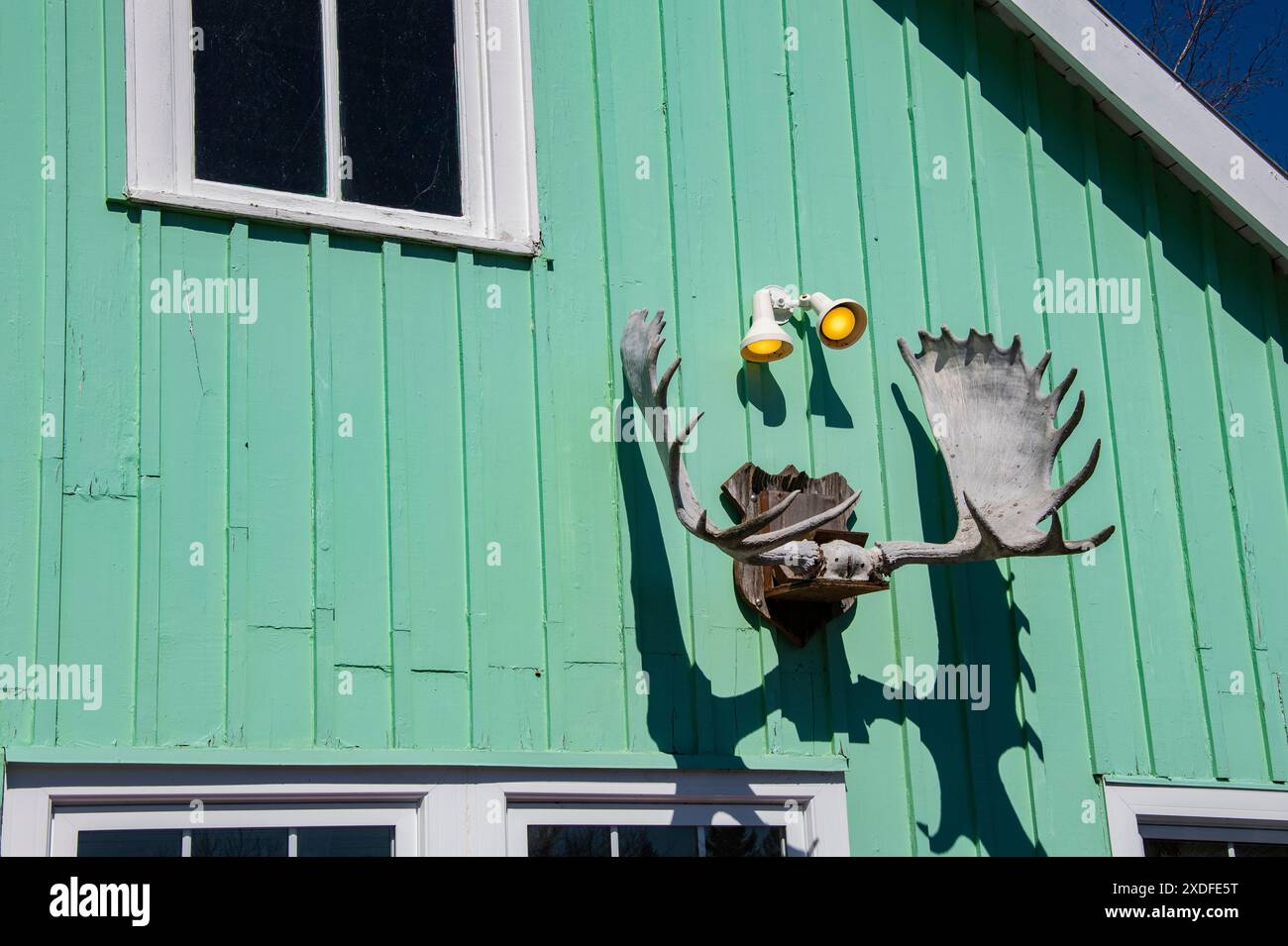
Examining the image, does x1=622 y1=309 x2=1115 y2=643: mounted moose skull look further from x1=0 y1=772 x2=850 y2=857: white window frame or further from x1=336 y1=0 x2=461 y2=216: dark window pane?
x1=336 y1=0 x2=461 y2=216: dark window pane

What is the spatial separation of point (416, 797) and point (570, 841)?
528 mm

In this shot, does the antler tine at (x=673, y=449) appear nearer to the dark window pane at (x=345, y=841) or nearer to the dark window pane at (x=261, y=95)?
the dark window pane at (x=261, y=95)

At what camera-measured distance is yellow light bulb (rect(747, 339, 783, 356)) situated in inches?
243

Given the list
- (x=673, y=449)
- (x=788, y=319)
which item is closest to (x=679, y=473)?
(x=673, y=449)

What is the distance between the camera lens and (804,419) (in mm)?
6340

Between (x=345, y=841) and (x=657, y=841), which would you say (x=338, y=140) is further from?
(x=657, y=841)

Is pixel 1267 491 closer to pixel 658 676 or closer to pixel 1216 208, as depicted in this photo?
pixel 1216 208

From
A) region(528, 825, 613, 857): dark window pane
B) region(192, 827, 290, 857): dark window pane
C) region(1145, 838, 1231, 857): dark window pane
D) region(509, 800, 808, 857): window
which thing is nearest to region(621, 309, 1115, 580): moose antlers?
region(509, 800, 808, 857): window

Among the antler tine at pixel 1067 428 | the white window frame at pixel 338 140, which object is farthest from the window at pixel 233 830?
the antler tine at pixel 1067 428

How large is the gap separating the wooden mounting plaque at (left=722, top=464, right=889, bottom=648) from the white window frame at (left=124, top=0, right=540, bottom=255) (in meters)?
1.11

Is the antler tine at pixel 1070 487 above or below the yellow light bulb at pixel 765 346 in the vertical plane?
below

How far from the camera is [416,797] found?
5.35 metres

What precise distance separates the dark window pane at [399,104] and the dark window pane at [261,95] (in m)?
0.11

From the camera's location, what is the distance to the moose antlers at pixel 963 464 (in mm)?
5660
